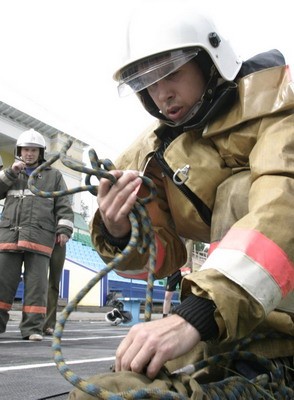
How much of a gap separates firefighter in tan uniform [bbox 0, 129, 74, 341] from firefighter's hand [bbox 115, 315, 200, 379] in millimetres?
3231

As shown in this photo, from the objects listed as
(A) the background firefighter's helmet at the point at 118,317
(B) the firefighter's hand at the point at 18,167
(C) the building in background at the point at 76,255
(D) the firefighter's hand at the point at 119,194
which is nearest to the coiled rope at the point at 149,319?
(D) the firefighter's hand at the point at 119,194

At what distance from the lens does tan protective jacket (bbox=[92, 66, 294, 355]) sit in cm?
101

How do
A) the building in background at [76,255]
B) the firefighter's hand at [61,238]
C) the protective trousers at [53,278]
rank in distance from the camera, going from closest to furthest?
1. the firefighter's hand at [61,238]
2. the protective trousers at [53,278]
3. the building in background at [76,255]

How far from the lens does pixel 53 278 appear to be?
16.3 feet

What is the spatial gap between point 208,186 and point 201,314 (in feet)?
1.71

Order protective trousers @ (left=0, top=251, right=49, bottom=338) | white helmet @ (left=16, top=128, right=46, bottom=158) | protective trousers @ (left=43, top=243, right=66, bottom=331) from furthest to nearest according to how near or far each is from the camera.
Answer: protective trousers @ (left=43, top=243, right=66, bottom=331), white helmet @ (left=16, top=128, right=46, bottom=158), protective trousers @ (left=0, top=251, right=49, bottom=338)

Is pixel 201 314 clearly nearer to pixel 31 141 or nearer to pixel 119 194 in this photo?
pixel 119 194

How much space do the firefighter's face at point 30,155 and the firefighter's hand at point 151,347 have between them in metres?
3.57

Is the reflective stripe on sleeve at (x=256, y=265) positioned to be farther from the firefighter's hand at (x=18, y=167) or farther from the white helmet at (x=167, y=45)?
the firefighter's hand at (x=18, y=167)

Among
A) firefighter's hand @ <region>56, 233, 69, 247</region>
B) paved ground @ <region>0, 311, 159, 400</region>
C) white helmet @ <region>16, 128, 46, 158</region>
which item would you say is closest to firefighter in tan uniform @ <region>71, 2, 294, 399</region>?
paved ground @ <region>0, 311, 159, 400</region>

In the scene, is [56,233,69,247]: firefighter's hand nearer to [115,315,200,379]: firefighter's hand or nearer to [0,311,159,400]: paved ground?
[0,311,159,400]: paved ground

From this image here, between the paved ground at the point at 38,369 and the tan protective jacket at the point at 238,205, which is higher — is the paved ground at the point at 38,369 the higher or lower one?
the lower one

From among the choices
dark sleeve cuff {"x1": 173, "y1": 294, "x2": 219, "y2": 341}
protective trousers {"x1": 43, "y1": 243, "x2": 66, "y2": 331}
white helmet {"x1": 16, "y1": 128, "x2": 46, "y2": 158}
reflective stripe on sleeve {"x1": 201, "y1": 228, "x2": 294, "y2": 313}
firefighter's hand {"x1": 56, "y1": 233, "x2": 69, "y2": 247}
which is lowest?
protective trousers {"x1": 43, "y1": 243, "x2": 66, "y2": 331}

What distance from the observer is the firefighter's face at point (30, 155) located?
171 inches
